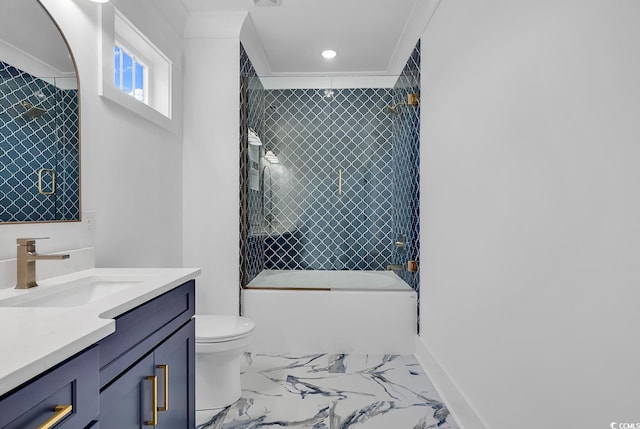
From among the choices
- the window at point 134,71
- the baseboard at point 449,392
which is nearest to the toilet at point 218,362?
the baseboard at point 449,392

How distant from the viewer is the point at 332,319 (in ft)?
10.1

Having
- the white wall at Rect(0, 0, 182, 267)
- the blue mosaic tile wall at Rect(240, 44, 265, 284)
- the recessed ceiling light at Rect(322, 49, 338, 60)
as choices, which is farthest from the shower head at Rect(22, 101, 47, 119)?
the recessed ceiling light at Rect(322, 49, 338, 60)

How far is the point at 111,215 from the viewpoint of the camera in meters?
2.02

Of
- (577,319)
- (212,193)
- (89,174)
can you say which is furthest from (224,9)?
(577,319)

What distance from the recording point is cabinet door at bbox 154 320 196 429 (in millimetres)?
1332

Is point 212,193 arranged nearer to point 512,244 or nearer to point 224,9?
point 224,9

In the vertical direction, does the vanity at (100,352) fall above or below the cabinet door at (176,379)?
above

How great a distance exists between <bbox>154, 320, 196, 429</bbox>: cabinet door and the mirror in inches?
28.9

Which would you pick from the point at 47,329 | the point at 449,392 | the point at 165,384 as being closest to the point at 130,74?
the point at 165,384

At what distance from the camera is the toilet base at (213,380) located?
216cm

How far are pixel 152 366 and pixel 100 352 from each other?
1.08ft

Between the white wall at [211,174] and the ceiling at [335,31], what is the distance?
39 cm

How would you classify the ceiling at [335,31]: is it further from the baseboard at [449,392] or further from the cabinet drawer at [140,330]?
the baseboard at [449,392]

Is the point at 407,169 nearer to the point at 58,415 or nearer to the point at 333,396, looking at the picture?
the point at 333,396
